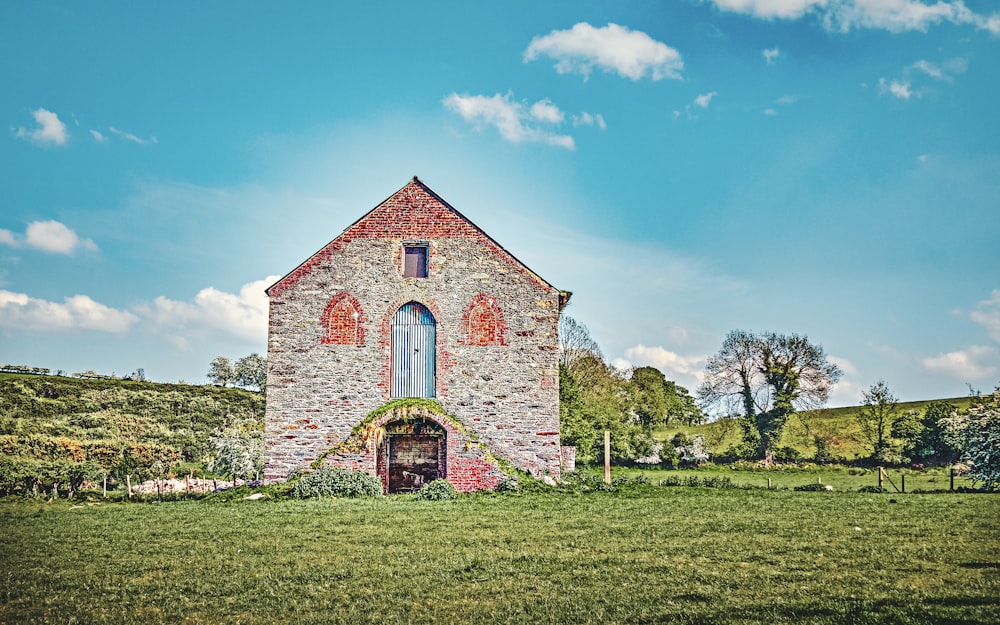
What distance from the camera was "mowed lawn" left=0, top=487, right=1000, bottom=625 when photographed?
28.8 ft

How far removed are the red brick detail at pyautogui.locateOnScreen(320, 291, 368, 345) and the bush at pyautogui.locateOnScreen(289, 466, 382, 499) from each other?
4300 mm

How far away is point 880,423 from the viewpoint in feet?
126

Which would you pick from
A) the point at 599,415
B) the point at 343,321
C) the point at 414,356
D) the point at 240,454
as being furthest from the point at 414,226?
the point at 599,415

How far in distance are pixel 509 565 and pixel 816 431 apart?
3520 centimetres

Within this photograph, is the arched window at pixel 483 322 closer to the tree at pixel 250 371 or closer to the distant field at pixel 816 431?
the distant field at pixel 816 431

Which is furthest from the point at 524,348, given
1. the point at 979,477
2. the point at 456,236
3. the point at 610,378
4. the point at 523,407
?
the point at 610,378

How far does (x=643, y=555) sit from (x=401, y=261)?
16.1 meters

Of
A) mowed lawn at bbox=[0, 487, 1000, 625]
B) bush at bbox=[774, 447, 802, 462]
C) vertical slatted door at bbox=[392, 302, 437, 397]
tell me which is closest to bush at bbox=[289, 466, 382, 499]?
vertical slatted door at bbox=[392, 302, 437, 397]

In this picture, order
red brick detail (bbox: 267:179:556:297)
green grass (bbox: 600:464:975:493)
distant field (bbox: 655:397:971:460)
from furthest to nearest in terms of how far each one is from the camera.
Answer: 1. distant field (bbox: 655:397:971:460)
2. green grass (bbox: 600:464:975:493)
3. red brick detail (bbox: 267:179:556:297)

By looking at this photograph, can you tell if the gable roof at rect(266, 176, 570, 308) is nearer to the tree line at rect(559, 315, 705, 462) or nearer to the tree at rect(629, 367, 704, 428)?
the tree line at rect(559, 315, 705, 462)

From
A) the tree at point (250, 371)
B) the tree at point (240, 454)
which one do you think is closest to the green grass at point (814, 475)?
the tree at point (240, 454)

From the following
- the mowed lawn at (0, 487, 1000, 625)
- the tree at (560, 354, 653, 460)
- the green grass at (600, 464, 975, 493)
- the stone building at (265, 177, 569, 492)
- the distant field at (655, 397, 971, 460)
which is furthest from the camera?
the distant field at (655, 397, 971, 460)

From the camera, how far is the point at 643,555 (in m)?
12.0

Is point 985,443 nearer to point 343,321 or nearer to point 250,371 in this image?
point 343,321
